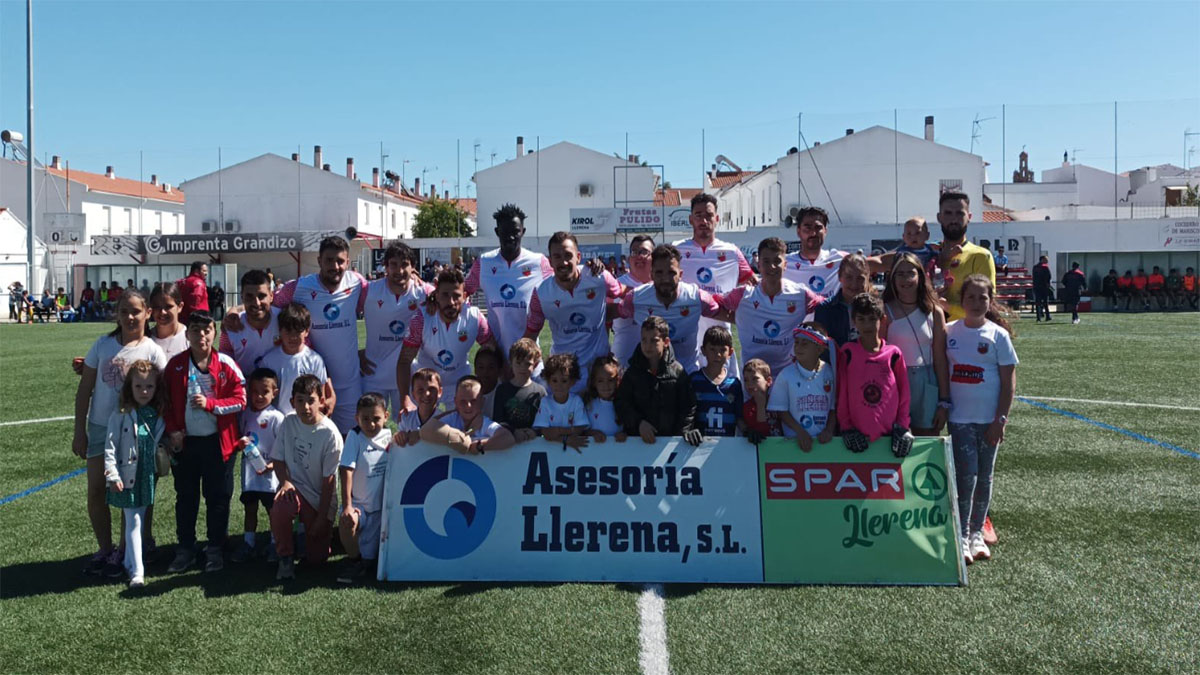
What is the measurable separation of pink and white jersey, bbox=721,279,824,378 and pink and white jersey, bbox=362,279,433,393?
210 centimetres

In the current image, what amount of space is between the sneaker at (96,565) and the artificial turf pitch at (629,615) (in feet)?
0.18

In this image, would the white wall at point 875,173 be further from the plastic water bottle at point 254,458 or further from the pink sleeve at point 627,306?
the plastic water bottle at point 254,458

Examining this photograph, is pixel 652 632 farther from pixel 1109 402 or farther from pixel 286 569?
pixel 1109 402

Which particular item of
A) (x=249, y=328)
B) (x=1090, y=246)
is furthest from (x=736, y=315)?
(x=1090, y=246)

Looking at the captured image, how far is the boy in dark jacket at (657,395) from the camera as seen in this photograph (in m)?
4.95

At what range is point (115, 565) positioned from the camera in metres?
4.91

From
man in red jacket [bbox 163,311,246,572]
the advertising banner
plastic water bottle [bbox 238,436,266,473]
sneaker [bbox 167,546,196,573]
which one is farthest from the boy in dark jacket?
sneaker [bbox 167,546,196,573]

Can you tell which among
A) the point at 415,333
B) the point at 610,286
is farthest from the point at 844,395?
the point at 415,333

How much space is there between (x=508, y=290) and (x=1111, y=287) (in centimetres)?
3129

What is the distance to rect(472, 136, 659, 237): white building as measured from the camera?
49.2 metres

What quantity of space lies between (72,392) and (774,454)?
36.3 ft

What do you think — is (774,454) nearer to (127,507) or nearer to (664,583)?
(664,583)

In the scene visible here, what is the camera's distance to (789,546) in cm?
473

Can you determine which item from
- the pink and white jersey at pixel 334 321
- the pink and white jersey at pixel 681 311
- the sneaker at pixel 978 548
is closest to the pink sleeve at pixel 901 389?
the sneaker at pixel 978 548
